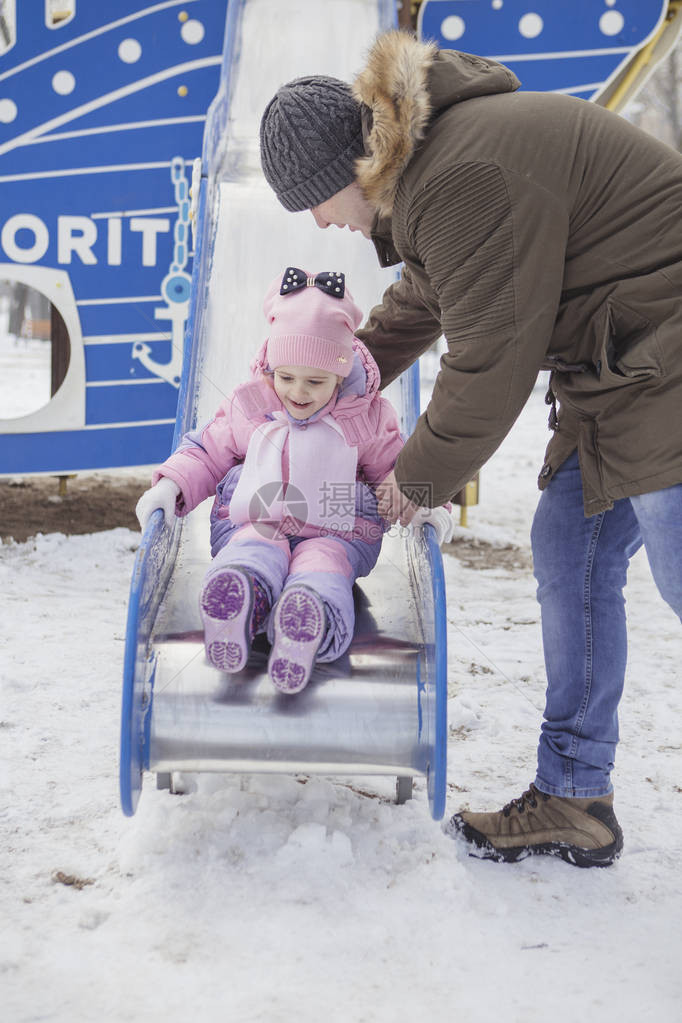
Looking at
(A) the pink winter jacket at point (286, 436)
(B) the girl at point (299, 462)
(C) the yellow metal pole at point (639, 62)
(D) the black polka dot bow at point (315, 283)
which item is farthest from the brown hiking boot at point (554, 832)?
(C) the yellow metal pole at point (639, 62)

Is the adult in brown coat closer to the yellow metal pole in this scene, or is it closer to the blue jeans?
the blue jeans

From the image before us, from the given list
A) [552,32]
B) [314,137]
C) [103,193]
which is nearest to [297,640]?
[314,137]

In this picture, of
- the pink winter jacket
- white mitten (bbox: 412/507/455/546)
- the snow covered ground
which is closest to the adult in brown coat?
white mitten (bbox: 412/507/455/546)

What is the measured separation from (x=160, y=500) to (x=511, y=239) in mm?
1065

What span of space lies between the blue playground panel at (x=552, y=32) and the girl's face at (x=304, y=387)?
11.8 ft

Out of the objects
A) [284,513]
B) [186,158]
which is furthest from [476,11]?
[284,513]

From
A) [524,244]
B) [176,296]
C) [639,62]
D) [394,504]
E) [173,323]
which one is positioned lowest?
[173,323]

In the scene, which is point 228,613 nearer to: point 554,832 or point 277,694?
point 277,694

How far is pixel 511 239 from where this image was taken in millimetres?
1596

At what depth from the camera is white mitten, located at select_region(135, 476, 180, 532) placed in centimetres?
223

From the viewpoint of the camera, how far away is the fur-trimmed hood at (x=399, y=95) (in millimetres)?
1658

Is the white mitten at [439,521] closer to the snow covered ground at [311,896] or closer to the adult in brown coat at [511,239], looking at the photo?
the adult in brown coat at [511,239]

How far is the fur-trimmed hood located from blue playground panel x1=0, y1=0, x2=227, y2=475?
3.27m

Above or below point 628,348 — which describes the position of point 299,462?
below
